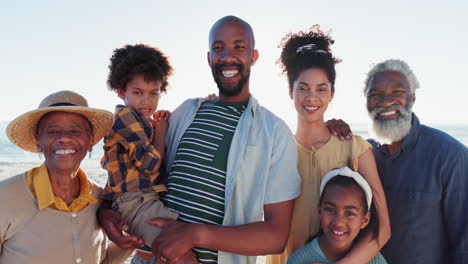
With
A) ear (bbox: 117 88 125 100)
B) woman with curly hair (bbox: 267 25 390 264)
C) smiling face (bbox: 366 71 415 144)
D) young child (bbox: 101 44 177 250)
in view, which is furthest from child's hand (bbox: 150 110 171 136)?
smiling face (bbox: 366 71 415 144)

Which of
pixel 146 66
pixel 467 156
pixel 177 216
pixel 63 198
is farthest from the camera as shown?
pixel 146 66

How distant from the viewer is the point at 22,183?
252 cm

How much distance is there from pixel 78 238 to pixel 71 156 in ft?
1.88

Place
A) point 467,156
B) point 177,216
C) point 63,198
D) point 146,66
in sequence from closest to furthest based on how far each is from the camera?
point 177,216
point 63,198
point 467,156
point 146,66

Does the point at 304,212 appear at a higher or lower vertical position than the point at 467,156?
lower

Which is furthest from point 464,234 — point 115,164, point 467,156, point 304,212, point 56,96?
point 56,96

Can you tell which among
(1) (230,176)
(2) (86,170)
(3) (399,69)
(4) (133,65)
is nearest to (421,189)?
(3) (399,69)

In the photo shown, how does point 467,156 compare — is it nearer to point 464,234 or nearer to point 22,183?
point 464,234

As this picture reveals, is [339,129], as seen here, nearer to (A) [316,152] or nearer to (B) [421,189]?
(A) [316,152]

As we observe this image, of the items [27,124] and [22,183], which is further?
[27,124]

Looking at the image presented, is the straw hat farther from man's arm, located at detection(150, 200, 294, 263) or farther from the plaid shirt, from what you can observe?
man's arm, located at detection(150, 200, 294, 263)

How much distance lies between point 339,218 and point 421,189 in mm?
759

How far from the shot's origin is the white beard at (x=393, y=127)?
10.4ft

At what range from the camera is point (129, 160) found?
267 centimetres
